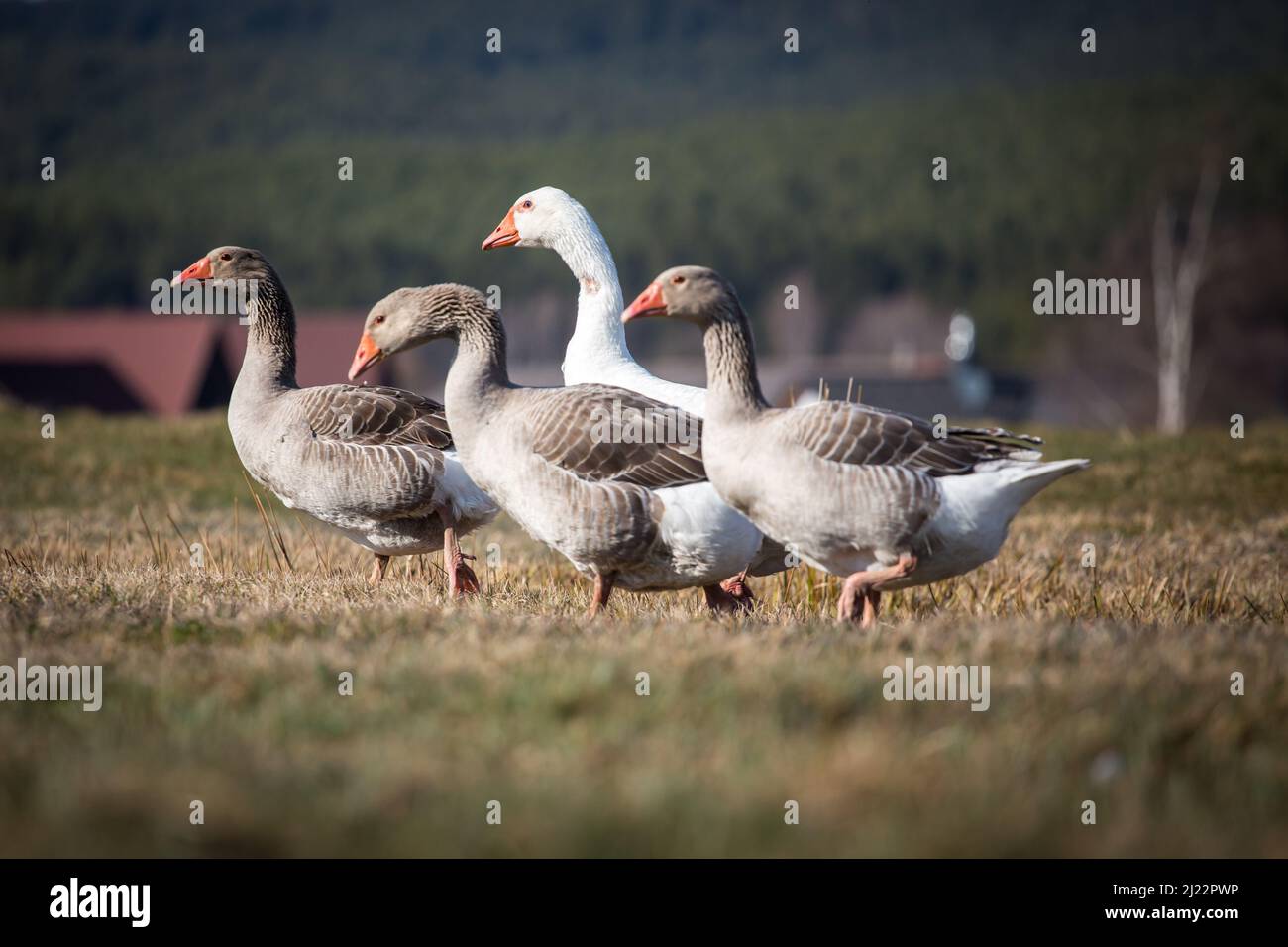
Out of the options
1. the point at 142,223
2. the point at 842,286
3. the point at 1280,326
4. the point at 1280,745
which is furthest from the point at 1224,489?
the point at 142,223

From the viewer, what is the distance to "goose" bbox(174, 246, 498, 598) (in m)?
7.88

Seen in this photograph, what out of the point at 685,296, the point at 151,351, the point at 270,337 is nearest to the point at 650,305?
the point at 685,296

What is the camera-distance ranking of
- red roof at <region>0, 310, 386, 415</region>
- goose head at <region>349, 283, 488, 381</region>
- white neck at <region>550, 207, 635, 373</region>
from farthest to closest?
red roof at <region>0, 310, 386, 415</region>
white neck at <region>550, 207, 635, 373</region>
goose head at <region>349, 283, 488, 381</region>

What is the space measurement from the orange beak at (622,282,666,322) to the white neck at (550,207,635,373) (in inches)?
76.7

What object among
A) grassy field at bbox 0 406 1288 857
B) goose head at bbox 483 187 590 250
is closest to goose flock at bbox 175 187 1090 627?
grassy field at bbox 0 406 1288 857

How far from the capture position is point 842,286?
100500 mm

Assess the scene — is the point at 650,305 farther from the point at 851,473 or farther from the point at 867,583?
the point at 867,583

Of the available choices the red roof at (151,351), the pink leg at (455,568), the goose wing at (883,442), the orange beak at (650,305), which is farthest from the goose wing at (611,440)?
the red roof at (151,351)

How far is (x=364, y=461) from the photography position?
310 inches

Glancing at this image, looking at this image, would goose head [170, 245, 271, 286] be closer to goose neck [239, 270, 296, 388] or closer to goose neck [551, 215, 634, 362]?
goose neck [239, 270, 296, 388]

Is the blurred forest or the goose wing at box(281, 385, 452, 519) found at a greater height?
the blurred forest

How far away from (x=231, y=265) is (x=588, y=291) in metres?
2.32
